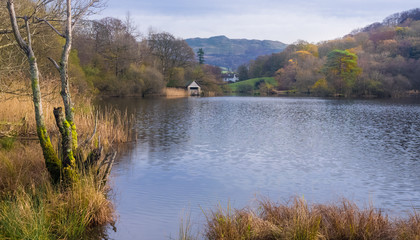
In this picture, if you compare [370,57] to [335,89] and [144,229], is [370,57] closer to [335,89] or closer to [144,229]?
[335,89]

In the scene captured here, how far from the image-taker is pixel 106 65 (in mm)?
57062

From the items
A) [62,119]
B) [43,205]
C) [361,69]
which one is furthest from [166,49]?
[43,205]

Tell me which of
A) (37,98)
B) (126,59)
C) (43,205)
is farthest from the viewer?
(126,59)

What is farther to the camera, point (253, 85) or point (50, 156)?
point (253, 85)

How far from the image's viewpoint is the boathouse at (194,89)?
230 ft

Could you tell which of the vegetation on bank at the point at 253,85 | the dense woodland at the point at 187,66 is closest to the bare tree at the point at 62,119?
the dense woodland at the point at 187,66

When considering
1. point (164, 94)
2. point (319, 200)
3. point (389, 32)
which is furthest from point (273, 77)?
point (319, 200)

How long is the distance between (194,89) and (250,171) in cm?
6060

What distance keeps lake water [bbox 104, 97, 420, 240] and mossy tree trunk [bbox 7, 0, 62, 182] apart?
1.62 m

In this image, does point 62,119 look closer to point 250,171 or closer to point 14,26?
point 14,26

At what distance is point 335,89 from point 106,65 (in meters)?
42.1

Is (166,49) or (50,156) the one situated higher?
(166,49)

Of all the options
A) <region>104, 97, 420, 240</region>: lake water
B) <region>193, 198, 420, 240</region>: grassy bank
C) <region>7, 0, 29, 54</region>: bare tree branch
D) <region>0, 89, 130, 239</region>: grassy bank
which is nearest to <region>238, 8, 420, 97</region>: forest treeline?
<region>104, 97, 420, 240</region>: lake water

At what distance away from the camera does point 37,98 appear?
6289mm
